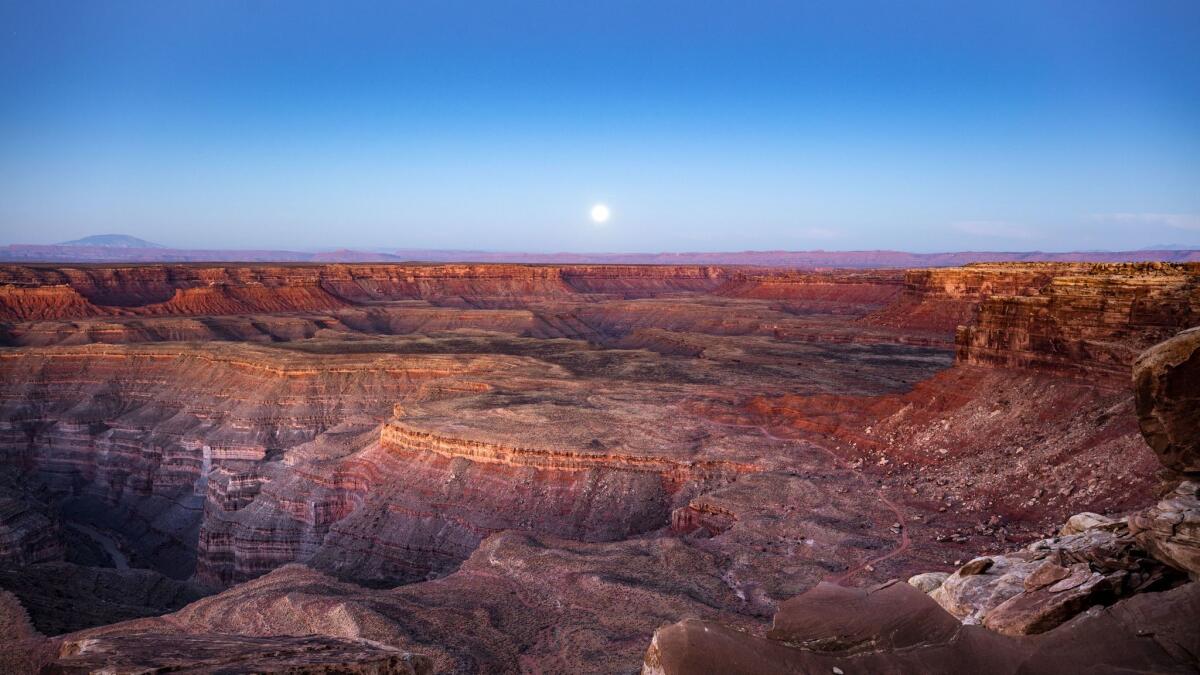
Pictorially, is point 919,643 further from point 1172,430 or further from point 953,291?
point 953,291

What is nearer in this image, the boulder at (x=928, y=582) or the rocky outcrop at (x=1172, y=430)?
the rocky outcrop at (x=1172, y=430)

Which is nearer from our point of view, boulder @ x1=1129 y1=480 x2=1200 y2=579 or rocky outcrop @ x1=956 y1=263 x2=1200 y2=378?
boulder @ x1=1129 y1=480 x2=1200 y2=579

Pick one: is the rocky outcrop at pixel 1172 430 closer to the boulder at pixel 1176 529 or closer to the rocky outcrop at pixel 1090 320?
the boulder at pixel 1176 529

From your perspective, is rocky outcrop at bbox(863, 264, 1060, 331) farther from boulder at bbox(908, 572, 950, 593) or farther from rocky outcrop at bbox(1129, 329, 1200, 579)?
rocky outcrop at bbox(1129, 329, 1200, 579)

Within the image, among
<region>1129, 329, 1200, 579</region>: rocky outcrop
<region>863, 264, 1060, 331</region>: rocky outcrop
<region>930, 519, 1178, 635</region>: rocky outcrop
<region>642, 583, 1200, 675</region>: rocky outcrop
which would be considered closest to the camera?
<region>642, 583, 1200, 675</region>: rocky outcrop

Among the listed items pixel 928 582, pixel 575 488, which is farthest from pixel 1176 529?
pixel 575 488

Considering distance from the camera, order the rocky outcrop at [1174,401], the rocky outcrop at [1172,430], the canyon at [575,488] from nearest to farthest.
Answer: the rocky outcrop at [1172,430]
the rocky outcrop at [1174,401]
the canyon at [575,488]

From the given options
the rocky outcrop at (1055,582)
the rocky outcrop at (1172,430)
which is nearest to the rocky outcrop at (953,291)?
the rocky outcrop at (1055,582)

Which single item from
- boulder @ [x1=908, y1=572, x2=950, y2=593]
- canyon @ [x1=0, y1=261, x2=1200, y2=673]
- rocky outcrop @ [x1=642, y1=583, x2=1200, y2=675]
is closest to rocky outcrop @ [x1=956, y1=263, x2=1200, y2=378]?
canyon @ [x1=0, y1=261, x2=1200, y2=673]

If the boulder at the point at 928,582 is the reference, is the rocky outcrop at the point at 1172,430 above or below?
above

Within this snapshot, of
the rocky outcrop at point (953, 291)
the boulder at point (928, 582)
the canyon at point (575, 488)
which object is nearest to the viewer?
the canyon at point (575, 488)
